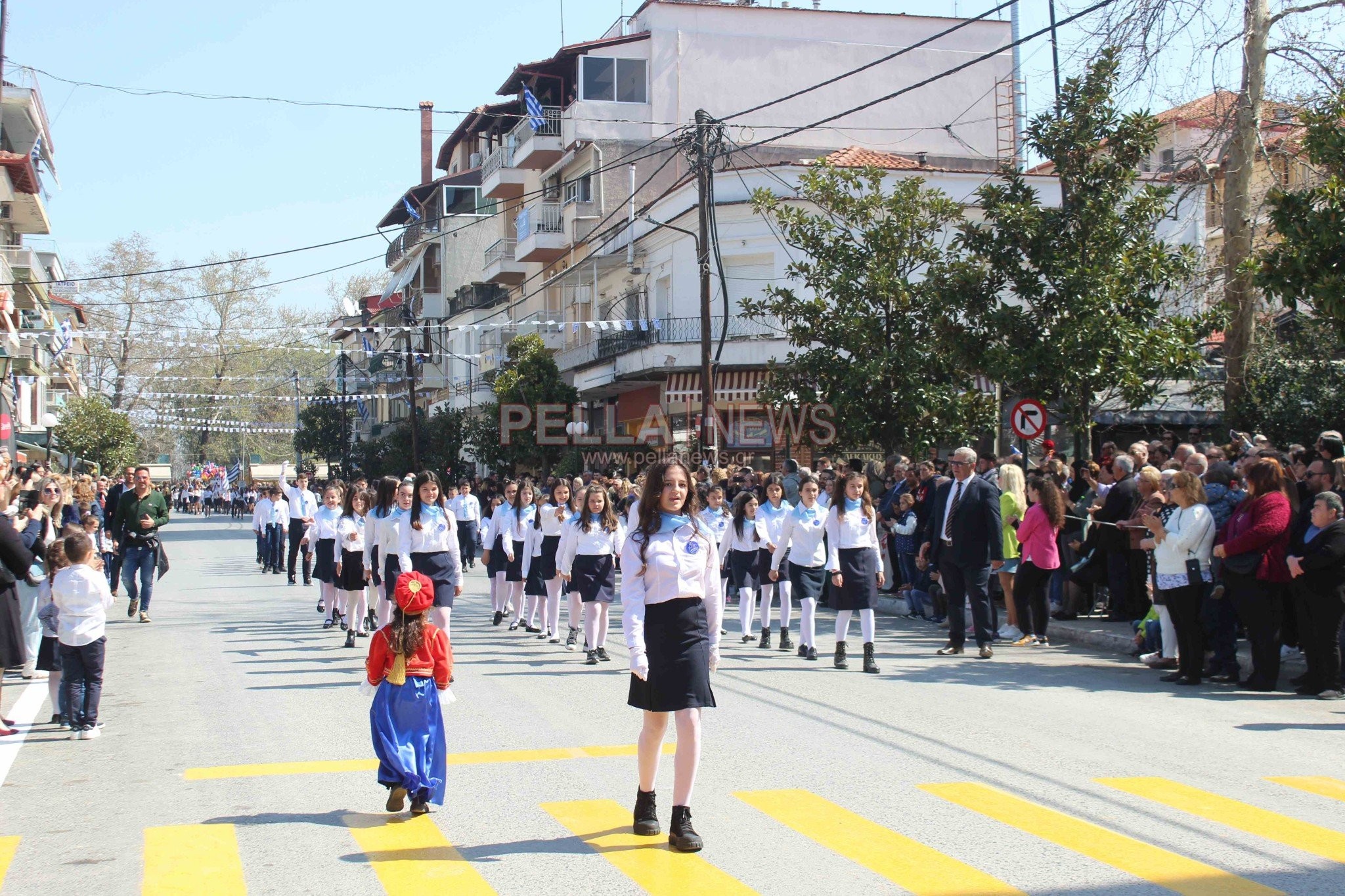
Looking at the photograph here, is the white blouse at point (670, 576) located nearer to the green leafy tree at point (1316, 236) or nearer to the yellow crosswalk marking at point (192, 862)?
the yellow crosswalk marking at point (192, 862)

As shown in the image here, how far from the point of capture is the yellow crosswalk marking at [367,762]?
7.85 m

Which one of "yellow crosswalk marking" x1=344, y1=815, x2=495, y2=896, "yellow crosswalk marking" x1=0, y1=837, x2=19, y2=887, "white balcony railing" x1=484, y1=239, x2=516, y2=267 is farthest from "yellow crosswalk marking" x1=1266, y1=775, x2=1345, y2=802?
"white balcony railing" x1=484, y1=239, x2=516, y2=267

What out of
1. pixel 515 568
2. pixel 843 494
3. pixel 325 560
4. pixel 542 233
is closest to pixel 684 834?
pixel 843 494

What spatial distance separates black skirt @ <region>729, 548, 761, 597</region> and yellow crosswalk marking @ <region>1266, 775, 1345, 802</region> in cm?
723

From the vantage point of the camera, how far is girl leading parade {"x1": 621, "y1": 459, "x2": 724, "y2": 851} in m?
6.20

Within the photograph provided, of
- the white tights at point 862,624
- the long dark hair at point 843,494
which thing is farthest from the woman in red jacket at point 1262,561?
the long dark hair at point 843,494

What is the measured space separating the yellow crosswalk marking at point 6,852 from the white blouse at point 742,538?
8723 mm

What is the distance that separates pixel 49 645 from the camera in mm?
9477

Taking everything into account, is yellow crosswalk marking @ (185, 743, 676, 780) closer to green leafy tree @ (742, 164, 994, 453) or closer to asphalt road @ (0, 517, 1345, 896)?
asphalt road @ (0, 517, 1345, 896)

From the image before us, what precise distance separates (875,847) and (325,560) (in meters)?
11.7

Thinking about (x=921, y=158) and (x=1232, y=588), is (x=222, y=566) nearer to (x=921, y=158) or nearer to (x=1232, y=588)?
(x=921, y=158)

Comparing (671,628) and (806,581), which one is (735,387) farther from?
(671,628)

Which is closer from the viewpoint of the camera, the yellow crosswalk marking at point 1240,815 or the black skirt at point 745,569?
the yellow crosswalk marking at point 1240,815

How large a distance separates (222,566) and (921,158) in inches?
853
